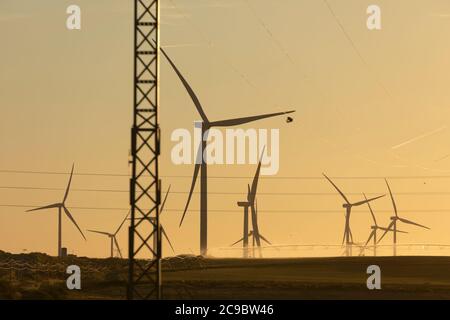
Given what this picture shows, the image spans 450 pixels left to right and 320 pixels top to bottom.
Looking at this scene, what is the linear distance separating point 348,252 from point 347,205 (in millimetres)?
5352

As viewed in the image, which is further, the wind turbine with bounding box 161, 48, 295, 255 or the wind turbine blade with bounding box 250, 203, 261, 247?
the wind turbine blade with bounding box 250, 203, 261, 247

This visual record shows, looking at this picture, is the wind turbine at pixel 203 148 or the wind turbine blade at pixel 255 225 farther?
the wind turbine blade at pixel 255 225

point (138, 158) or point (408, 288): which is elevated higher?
point (138, 158)

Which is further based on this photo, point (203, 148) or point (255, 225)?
point (255, 225)
